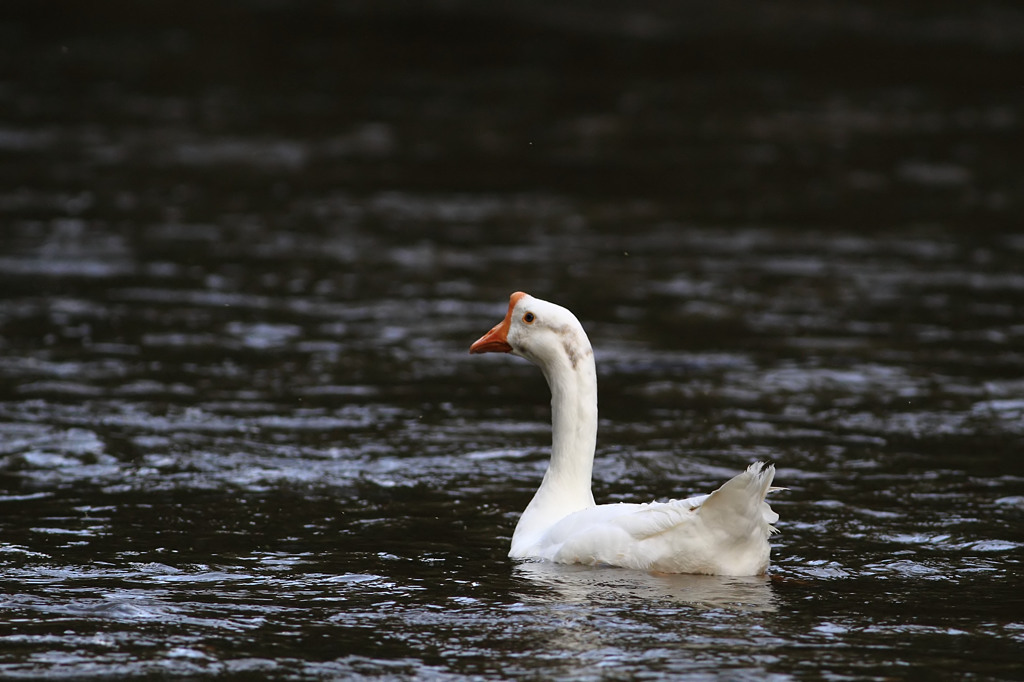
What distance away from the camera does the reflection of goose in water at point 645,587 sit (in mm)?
7102

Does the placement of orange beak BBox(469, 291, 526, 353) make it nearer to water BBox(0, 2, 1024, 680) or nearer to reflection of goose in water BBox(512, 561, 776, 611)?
water BBox(0, 2, 1024, 680)

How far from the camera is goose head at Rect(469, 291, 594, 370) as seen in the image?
805 centimetres

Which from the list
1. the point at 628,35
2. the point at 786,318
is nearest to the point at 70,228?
the point at 786,318

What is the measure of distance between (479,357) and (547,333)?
5.83m

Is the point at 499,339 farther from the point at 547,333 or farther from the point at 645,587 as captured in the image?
the point at 645,587

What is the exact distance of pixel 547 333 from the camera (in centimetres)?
809

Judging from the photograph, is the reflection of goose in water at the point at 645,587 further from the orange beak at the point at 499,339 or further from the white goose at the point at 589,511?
the orange beak at the point at 499,339

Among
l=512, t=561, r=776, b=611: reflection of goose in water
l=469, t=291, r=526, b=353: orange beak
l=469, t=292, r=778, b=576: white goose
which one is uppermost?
l=469, t=291, r=526, b=353: orange beak

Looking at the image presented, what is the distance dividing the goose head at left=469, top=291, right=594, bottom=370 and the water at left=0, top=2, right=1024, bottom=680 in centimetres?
111

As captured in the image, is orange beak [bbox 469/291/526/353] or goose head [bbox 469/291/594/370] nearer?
goose head [bbox 469/291/594/370]

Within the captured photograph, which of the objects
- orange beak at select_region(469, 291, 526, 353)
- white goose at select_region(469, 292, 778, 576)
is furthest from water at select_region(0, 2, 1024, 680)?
orange beak at select_region(469, 291, 526, 353)

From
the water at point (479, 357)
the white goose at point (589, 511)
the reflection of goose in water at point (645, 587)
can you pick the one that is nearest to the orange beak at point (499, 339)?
the white goose at point (589, 511)

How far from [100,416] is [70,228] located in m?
7.43

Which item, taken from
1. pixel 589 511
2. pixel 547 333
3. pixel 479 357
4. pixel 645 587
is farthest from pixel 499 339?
pixel 479 357
